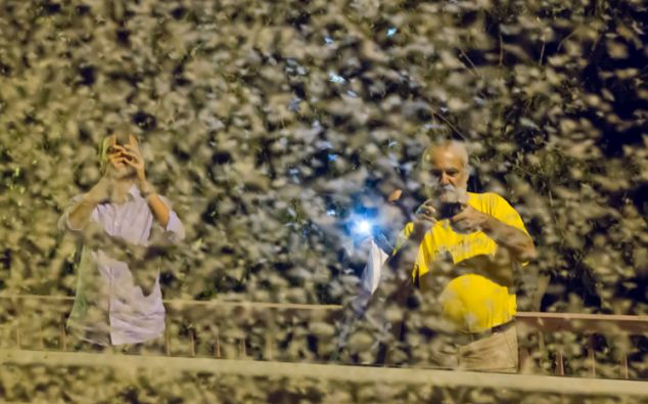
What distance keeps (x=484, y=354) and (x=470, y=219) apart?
0.31 meters

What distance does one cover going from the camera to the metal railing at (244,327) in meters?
2.04

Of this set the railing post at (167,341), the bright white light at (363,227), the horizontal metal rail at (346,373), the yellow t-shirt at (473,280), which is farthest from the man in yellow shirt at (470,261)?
the railing post at (167,341)

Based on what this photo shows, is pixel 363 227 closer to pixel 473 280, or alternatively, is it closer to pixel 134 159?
pixel 473 280

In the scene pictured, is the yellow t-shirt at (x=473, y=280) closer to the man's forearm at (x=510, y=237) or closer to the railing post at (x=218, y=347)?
the man's forearm at (x=510, y=237)

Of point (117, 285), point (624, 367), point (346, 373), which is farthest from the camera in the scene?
point (117, 285)

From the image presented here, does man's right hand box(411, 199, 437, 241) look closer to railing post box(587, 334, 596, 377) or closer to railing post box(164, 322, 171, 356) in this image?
railing post box(587, 334, 596, 377)

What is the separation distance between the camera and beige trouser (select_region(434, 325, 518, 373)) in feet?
6.29

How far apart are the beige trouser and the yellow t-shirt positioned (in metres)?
0.03

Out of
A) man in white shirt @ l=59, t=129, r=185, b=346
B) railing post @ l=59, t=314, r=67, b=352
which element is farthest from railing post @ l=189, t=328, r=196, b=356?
railing post @ l=59, t=314, r=67, b=352

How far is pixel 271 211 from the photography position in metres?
2.36

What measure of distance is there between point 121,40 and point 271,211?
0.65 meters

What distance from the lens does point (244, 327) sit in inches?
87.5

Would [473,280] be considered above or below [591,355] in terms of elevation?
above

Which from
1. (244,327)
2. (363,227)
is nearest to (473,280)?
(363,227)
